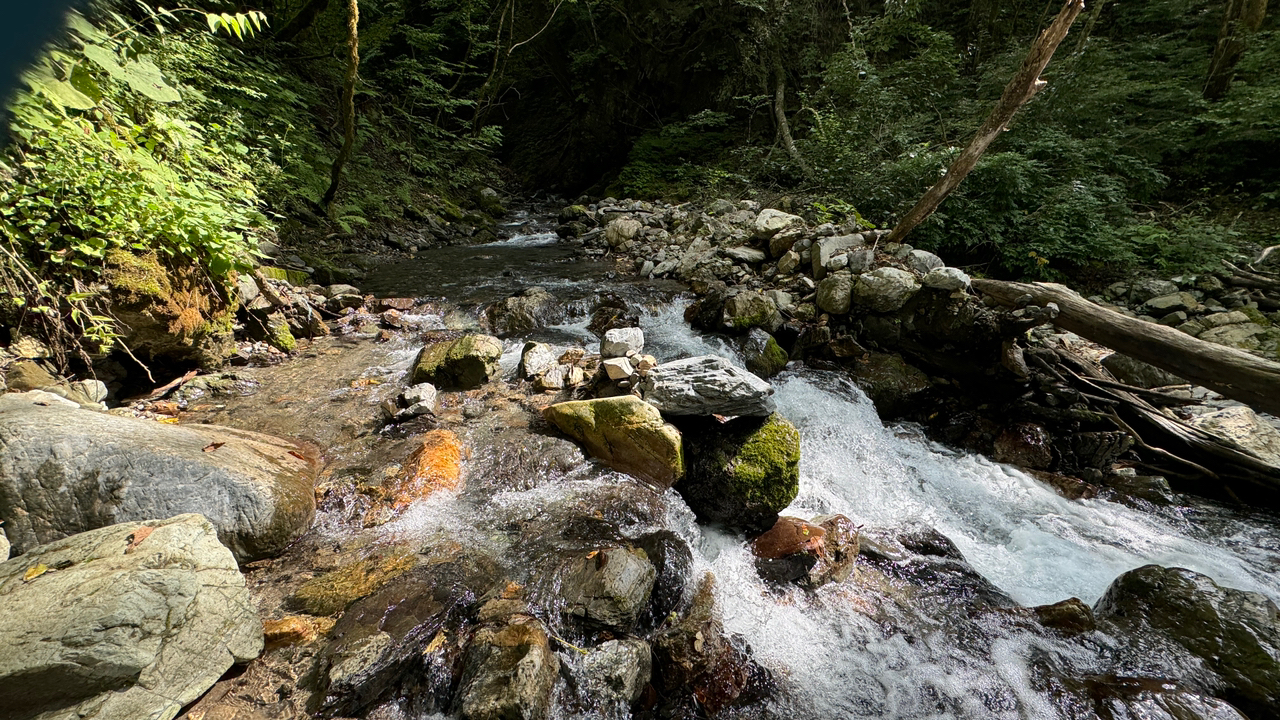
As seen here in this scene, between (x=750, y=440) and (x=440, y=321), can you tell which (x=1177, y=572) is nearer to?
(x=750, y=440)

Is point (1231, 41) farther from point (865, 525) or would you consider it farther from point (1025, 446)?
point (865, 525)

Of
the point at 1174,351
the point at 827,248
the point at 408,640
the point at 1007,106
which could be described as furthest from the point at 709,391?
the point at 1007,106

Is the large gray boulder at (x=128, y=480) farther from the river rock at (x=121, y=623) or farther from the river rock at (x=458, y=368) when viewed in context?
the river rock at (x=458, y=368)

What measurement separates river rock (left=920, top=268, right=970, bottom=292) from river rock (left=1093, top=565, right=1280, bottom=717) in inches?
122

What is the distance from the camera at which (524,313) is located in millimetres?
6539

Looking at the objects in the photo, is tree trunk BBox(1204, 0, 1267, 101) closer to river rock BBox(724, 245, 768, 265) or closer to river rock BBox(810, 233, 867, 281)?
river rock BBox(810, 233, 867, 281)

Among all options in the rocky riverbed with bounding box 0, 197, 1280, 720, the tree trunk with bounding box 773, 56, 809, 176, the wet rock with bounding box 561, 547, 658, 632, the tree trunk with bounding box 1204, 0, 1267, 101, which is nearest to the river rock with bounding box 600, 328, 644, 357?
the rocky riverbed with bounding box 0, 197, 1280, 720

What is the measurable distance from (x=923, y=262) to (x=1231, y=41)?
323 inches

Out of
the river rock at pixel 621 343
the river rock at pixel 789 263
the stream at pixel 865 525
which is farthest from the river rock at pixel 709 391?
the river rock at pixel 789 263

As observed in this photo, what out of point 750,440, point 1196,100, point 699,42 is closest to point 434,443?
point 750,440

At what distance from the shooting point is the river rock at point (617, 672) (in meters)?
2.46

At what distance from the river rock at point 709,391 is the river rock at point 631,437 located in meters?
0.16

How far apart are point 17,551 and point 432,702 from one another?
2178 mm

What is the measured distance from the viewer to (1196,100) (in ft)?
27.3
